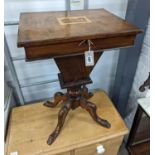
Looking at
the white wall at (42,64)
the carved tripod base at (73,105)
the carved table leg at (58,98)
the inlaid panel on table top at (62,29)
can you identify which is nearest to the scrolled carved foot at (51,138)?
the carved tripod base at (73,105)

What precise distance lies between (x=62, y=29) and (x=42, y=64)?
58cm

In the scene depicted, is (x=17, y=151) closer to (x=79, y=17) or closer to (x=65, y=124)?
(x=65, y=124)

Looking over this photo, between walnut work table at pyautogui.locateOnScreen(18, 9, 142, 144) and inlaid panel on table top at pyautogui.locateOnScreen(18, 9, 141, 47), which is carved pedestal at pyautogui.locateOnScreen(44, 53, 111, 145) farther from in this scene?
inlaid panel on table top at pyautogui.locateOnScreen(18, 9, 141, 47)

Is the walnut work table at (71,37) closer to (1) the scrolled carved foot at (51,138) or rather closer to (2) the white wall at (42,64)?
(1) the scrolled carved foot at (51,138)

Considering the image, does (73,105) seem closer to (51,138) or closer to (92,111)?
(92,111)

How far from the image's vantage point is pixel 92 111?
3.20 feet

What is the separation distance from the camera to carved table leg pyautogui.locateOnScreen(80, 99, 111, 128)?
3.16ft

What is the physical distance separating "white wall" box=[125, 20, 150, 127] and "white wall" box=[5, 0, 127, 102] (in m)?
0.21

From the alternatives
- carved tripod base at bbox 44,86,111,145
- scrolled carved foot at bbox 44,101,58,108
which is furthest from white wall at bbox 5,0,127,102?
carved tripod base at bbox 44,86,111,145

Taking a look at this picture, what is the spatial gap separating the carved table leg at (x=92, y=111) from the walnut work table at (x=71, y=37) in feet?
0.37

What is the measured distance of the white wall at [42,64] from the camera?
0.97m

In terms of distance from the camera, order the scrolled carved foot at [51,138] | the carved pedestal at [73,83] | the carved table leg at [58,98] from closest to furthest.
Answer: the carved pedestal at [73,83], the scrolled carved foot at [51,138], the carved table leg at [58,98]

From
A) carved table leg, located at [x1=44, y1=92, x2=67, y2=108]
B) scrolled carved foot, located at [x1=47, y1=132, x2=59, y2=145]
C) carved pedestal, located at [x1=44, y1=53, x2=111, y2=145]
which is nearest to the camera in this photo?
carved pedestal, located at [x1=44, y1=53, x2=111, y2=145]
